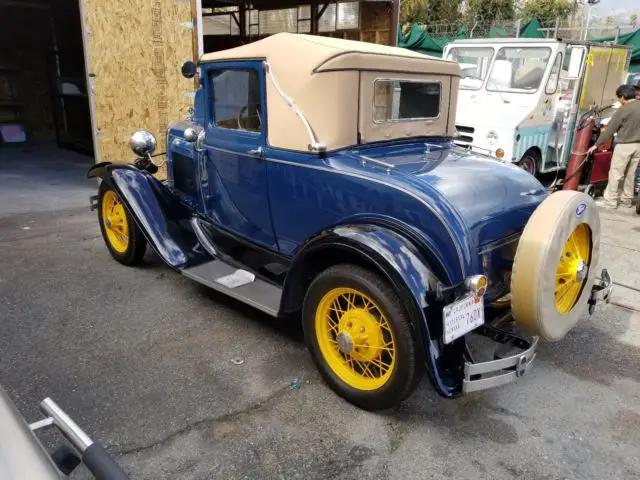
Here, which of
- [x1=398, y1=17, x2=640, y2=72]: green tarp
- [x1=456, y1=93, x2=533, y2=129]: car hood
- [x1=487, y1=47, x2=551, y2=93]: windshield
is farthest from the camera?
A: [x1=398, y1=17, x2=640, y2=72]: green tarp

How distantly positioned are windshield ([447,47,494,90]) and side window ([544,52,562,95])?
981mm

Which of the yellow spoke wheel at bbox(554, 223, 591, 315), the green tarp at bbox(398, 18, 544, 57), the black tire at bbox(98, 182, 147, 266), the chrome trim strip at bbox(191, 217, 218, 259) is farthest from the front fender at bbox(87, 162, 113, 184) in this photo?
the green tarp at bbox(398, 18, 544, 57)

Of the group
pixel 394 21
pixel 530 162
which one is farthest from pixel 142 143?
pixel 394 21

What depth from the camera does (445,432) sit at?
8.99ft

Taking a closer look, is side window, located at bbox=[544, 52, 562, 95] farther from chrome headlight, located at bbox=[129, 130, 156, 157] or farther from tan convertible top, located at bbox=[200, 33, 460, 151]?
chrome headlight, located at bbox=[129, 130, 156, 157]

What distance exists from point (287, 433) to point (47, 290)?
2729 mm

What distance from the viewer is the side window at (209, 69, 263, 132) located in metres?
3.55

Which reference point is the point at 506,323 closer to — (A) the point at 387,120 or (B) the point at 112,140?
(A) the point at 387,120

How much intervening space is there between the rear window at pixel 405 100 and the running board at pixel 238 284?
1373 mm

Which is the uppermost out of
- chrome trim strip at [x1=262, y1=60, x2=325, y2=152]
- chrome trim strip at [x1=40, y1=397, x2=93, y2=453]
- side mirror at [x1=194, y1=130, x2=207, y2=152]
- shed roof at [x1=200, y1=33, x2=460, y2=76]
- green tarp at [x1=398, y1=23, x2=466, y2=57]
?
green tarp at [x1=398, y1=23, x2=466, y2=57]

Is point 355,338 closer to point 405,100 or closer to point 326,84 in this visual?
point 326,84

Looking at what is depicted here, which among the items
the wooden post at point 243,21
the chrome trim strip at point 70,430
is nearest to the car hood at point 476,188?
the chrome trim strip at point 70,430

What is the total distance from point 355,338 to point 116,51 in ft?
20.2

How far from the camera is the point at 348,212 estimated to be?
307 cm
